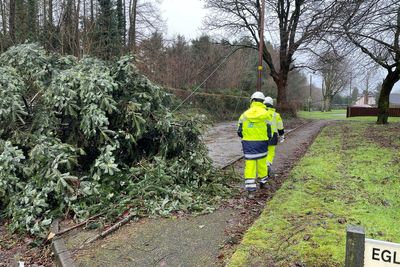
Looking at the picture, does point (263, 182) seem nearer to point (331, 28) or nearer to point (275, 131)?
point (275, 131)

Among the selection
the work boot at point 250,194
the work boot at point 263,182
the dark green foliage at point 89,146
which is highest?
the dark green foliage at point 89,146

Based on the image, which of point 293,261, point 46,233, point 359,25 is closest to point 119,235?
point 46,233

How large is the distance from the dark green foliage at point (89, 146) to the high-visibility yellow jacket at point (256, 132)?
0.84 metres

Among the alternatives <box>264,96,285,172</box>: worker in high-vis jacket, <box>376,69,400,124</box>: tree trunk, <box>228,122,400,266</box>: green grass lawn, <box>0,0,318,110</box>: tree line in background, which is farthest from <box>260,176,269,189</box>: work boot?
<box>376,69,400,124</box>: tree trunk

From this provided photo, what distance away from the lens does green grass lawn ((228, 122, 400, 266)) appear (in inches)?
139

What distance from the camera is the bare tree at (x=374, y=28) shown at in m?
12.5

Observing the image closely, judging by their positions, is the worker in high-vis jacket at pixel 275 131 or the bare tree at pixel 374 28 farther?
the bare tree at pixel 374 28

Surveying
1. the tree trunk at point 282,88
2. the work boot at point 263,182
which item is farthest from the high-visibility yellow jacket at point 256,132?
the tree trunk at point 282,88

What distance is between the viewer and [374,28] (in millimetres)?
14297

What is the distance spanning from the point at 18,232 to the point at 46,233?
0.50m

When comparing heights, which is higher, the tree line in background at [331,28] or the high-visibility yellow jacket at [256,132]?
the tree line in background at [331,28]

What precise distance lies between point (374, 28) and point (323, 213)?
12486 millimetres

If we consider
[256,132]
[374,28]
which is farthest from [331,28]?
[256,132]

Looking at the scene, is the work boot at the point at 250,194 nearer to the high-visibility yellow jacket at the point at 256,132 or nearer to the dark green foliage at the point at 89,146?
the dark green foliage at the point at 89,146
